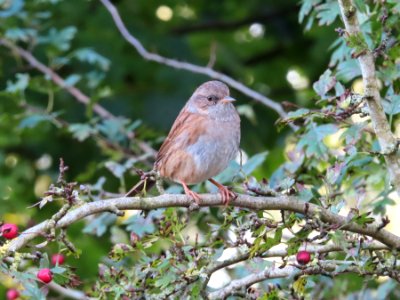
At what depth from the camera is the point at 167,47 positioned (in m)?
7.25

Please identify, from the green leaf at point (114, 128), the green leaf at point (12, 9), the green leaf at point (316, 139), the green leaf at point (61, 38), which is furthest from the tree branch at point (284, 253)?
the green leaf at point (12, 9)

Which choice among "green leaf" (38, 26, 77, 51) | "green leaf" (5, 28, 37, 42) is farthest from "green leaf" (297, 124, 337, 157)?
"green leaf" (5, 28, 37, 42)

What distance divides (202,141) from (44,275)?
202 cm

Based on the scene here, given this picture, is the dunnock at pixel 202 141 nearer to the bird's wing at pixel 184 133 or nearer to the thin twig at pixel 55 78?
the bird's wing at pixel 184 133

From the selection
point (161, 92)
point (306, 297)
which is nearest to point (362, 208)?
point (306, 297)

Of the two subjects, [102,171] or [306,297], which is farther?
[102,171]

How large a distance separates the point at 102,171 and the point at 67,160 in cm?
47

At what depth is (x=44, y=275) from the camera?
3.10 metres

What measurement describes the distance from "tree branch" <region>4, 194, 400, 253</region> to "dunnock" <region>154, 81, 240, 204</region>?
1.02m

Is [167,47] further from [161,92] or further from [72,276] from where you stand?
[72,276]

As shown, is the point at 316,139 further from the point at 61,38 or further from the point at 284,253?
the point at 61,38

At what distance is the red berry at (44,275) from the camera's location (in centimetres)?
309

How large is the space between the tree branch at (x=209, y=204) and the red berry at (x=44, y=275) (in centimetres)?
18

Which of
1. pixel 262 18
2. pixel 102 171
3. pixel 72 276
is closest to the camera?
pixel 72 276
